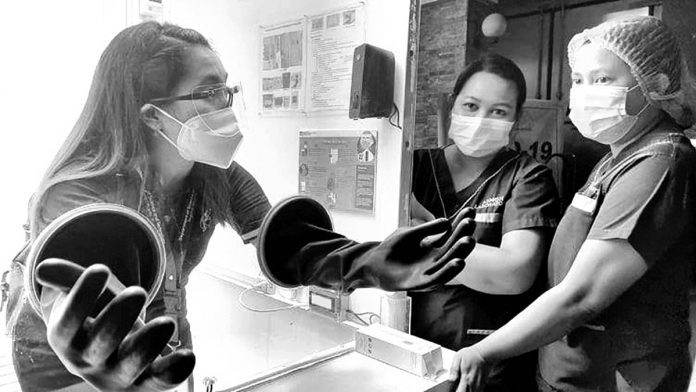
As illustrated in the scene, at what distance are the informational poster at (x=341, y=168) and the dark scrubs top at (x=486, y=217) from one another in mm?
150

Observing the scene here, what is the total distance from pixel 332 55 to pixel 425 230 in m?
0.69

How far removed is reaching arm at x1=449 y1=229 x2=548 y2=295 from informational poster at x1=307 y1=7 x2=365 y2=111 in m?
0.62

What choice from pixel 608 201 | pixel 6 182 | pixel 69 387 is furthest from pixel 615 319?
pixel 6 182

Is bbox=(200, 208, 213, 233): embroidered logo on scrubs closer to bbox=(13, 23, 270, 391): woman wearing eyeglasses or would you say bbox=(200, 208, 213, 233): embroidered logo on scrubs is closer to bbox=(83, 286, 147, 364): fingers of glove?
bbox=(13, 23, 270, 391): woman wearing eyeglasses

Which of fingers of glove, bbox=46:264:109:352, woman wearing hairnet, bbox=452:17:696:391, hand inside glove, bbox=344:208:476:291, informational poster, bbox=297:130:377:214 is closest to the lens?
fingers of glove, bbox=46:264:109:352

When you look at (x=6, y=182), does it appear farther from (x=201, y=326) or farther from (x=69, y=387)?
(x=201, y=326)

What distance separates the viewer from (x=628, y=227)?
1.14m

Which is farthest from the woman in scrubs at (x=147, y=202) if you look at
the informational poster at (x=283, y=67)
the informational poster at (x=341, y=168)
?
the informational poster at (x=341, y=168)

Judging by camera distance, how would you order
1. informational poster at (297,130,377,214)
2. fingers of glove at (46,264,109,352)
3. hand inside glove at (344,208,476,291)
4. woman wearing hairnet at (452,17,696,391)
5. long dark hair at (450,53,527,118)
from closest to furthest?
1. fingers of glove at (46,264,109,352)
2. hand inside glove at (344,208,476,291)
3. woman wearing hairnet at (452,17,696,391)
4. long dark hair at (450,53,527,118)
5. informational poster at (297,130,377,214)

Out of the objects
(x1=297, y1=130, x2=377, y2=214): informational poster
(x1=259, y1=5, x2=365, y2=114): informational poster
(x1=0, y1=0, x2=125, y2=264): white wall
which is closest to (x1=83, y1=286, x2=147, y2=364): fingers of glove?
(x1=0, y1=0, x2=125, y2=264): white wall

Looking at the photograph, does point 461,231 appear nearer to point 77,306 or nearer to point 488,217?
point 488,217

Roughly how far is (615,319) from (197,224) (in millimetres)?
1026

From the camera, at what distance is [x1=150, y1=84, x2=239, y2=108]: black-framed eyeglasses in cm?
85

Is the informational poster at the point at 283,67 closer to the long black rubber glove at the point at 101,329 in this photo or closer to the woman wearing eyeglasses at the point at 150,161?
the woman wearing eyeglasses at the point at 150,161
